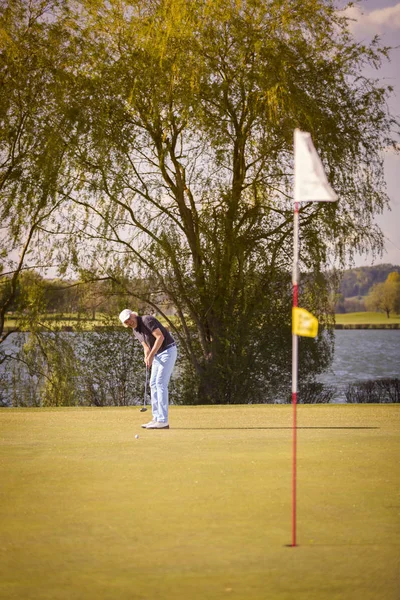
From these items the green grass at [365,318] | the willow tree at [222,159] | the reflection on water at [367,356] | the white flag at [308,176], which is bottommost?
the reflection on water at [367,356]

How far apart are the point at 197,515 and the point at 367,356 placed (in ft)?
156

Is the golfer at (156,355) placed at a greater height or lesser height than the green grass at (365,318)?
lesser

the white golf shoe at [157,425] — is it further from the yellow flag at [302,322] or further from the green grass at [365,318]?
the green grass at [365,318]

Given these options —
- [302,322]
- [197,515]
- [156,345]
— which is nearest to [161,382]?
[156,345]

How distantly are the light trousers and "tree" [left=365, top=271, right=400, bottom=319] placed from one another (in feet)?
38.7

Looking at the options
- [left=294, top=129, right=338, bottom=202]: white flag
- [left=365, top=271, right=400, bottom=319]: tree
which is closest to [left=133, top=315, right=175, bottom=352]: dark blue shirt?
[left=294, top=129, right=338, bottom=202]: white flag

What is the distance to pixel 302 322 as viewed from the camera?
5.55 metres

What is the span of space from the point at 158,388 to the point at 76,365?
28.3 ft

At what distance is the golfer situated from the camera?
11.3 metres

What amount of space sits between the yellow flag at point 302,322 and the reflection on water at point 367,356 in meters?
16.6

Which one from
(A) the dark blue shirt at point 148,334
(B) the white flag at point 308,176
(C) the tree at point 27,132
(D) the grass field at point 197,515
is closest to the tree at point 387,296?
(C) the tree at point 27,132

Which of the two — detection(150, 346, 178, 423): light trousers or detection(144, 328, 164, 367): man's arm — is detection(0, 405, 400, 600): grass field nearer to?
detection(150, 346, 178, 423): light trousers

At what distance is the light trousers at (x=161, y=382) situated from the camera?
1128 centimetres

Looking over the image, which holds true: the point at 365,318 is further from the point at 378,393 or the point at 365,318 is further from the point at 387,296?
the point at 378,393
